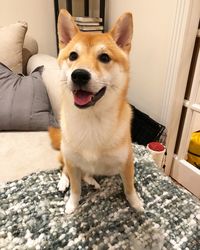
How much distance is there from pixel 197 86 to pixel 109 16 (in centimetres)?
99

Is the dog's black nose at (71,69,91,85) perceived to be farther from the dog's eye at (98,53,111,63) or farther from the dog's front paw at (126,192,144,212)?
the dog's front paw at (126,192,144,212)

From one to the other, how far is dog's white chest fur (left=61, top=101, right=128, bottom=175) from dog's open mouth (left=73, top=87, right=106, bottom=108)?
6 cm

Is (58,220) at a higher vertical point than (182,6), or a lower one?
lower

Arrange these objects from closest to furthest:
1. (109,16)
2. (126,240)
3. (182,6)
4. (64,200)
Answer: (126,240)
(64,200)
(182,6)
(109,16)

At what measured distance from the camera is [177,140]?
4.85 ft

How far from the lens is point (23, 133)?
1.23 metres

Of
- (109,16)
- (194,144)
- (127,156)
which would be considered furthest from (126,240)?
(109,16)

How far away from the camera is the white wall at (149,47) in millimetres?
1393

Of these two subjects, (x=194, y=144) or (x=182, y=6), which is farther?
(x=194, y=144)

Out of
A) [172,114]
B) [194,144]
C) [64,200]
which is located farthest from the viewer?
[194,144]

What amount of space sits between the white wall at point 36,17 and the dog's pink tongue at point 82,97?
4.36 feet

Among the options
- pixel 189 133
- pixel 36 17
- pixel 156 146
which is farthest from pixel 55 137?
pixel 36 17

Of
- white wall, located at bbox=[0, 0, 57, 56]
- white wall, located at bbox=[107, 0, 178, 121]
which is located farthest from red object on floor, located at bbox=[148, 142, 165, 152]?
white wall, located at bbox=[0, 0, 57, 56]

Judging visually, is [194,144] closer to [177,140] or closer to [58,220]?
[177,140]
